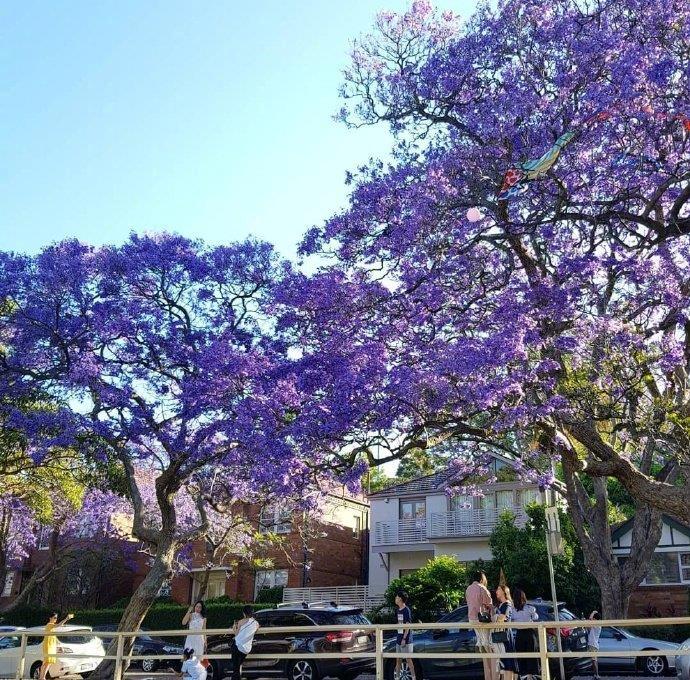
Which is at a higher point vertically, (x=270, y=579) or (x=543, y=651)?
(x=270, y=579)

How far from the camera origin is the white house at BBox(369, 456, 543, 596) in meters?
34.1

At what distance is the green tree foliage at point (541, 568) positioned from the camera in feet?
86.8

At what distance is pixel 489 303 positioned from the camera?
1466 centimetres

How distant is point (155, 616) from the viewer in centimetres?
3559

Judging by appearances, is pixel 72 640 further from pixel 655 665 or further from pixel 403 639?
pixel 655 665

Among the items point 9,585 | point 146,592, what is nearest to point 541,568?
point 146,592

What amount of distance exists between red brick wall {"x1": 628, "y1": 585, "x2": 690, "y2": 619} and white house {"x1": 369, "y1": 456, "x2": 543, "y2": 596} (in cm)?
595

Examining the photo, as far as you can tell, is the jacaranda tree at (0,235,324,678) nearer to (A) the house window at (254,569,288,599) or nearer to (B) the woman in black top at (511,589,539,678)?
(B) the woman in black top at (511,589,539,678)

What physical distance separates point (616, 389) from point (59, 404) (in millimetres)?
12685

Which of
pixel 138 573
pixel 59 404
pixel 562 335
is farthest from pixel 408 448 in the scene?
pixel 138 573

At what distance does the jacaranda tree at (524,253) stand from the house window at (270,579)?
2340cm

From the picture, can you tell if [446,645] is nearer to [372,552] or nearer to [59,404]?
[59,404]

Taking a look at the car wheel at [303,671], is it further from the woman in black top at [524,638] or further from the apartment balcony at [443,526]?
the apartment balcony at [443,526]

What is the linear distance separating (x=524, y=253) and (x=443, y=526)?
22.1 meters
